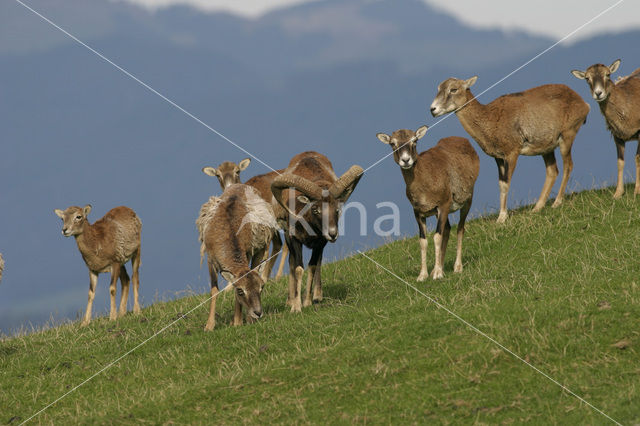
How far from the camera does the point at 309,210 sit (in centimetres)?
1474

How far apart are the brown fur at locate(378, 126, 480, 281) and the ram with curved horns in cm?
93

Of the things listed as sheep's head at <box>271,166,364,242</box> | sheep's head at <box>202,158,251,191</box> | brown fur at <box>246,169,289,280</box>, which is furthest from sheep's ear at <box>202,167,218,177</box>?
sheep's head at <box>271,166,364,242</box>

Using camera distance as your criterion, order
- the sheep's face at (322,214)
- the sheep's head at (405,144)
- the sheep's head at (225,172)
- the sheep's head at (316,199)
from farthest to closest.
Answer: the sheep's head at (225,172) → the sheep's head at (405,144) → the sheep's head at (316,199) → the sheep's face at (322,214)

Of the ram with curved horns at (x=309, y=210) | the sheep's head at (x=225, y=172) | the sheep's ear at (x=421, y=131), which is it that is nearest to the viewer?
the ram with curved horns at (x=309, y=210)

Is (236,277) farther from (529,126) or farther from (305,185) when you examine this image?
(529,126)

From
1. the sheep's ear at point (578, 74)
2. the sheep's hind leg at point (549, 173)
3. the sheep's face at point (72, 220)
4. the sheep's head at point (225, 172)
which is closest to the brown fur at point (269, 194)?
the sheep's head at point (225, 172)

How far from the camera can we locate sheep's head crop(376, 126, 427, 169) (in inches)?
591

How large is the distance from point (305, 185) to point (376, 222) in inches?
147

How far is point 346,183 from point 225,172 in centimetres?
581

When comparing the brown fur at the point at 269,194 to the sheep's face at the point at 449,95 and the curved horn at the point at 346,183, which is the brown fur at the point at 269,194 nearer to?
the curved horn at the point at 346,183

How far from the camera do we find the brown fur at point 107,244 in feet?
63.3

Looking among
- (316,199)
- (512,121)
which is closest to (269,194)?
(316,199)

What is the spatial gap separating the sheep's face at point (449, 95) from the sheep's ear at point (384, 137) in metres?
4.74

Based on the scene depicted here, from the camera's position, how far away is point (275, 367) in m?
11.9
